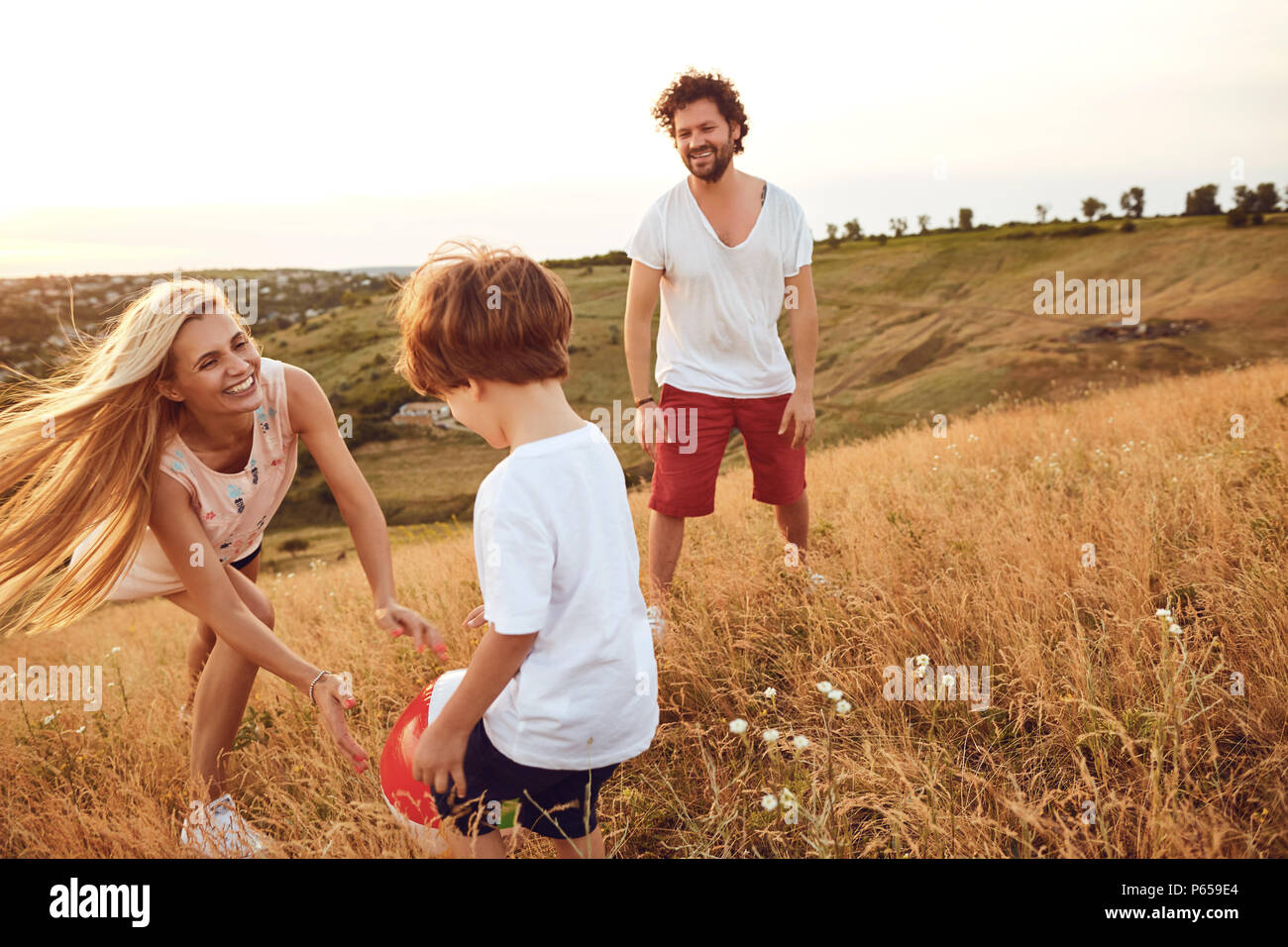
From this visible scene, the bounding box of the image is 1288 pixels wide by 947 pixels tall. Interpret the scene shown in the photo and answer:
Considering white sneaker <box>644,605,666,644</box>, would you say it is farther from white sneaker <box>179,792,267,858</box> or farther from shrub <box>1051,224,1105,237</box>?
shrub <box>1051,224,1105,237</box>

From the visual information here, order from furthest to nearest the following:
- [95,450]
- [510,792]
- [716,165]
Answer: [716,165] → [95,450] → [510,792]

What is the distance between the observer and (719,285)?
395cm

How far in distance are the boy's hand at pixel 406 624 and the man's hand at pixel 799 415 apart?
2163 millimetres

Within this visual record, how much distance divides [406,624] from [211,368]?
3.54ft

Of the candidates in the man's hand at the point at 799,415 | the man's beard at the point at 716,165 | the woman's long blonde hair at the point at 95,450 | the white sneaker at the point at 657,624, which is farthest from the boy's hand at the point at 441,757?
the man's beard at the point at 716,165

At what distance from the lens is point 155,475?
2.64 m

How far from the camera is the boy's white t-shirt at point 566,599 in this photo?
180cm

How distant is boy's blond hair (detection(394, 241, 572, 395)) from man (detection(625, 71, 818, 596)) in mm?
2028

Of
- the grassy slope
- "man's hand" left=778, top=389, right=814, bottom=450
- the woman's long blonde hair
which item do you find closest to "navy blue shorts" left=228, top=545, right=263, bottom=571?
the woman's long blonde hair

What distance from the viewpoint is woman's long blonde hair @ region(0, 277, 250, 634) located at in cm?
259

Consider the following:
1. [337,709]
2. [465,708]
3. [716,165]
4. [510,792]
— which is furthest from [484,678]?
[716,165]

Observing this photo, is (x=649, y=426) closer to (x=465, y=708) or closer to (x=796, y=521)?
(x=796, y=521)
